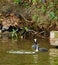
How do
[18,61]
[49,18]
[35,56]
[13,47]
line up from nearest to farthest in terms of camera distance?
[18,61] → [35,56] → [13,47] → [49,18]

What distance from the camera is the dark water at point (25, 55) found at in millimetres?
21812

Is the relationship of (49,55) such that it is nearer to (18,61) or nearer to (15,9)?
(18,61)

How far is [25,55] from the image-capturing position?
2430 cm

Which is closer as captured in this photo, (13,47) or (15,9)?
(13,47)

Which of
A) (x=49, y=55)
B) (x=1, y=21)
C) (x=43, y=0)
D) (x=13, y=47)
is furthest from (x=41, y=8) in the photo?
(x=49, y=55)

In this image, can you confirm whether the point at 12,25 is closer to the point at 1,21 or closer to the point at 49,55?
the point at 1,21

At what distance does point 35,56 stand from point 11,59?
1.89 meters

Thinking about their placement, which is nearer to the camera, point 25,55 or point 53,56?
point 53,56

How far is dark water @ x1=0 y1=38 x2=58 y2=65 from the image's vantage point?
21.8m

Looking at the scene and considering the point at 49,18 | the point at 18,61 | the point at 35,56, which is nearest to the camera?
the point at 18,61

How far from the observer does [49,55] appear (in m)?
24.4

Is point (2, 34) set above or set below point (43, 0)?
below

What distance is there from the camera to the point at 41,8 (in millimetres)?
34281

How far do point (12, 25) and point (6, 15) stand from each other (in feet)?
4.34
